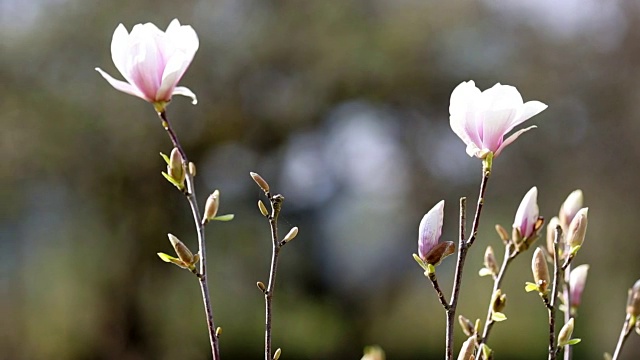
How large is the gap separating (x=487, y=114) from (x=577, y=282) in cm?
27

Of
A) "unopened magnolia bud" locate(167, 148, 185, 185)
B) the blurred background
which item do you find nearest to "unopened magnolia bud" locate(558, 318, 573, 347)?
"unopened magnolia bud" locate(167, 148, 185, 185)

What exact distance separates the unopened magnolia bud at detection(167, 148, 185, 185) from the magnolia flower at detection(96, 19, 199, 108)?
0.04 metres

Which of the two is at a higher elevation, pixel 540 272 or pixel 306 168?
pixel 306 168

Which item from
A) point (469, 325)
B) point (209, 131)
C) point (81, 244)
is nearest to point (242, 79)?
point (209, 131)

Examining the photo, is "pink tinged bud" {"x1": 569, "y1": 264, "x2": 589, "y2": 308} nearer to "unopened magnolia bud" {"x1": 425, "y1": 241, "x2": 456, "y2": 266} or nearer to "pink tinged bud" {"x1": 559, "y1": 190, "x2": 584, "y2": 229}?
"pink tinged bud" {"x1": 559, "y1": 190, "x2": 584, "y2": 229}

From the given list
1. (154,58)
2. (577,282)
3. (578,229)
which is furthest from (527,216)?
(154,58)

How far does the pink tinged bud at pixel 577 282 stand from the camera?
2.21ft

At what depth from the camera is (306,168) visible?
357cm

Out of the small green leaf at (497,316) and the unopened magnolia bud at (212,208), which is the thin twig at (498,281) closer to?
the small green leaf at (497,316)

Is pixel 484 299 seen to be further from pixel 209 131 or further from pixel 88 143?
pixel 88 143

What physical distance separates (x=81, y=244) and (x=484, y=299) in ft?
6.02

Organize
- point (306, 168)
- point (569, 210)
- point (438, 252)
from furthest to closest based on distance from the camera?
point (306, 168) → point (569, 210) → point (438, 252)

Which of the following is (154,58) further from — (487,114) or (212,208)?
(487,114)

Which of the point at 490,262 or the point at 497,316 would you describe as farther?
the point at 490,262
